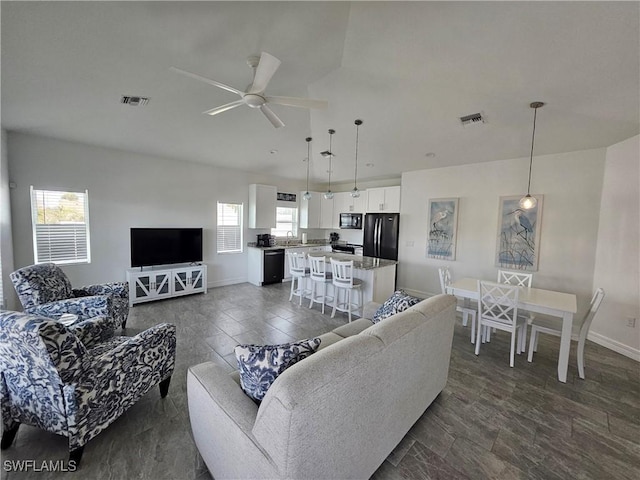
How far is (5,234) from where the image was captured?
3398 mm

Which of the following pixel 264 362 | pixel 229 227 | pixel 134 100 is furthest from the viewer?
pixel 229 227

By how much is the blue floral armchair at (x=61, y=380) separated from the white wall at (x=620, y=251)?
218 inches

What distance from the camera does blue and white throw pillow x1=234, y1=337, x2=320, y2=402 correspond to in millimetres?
1351

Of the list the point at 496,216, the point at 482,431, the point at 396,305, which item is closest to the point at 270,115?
Answer: the point at 396,305

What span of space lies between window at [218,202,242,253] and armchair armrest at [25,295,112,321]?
3.28 meters

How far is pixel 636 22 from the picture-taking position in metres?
1.94

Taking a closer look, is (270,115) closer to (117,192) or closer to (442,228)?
(117,192)

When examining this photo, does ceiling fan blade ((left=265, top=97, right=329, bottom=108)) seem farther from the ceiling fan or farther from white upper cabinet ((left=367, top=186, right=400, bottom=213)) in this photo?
white upper cabinet ((left=367, top=186, right=400, bottom=213))

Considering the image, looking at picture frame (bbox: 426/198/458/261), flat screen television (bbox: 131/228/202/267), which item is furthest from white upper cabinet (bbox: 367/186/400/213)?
flat screen television (bbox: 131/228/202/267)

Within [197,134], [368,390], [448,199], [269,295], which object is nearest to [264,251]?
[269,295]

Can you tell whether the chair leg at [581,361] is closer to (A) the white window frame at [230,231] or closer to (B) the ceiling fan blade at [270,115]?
(B) the ceiling fan blade at [270,115]

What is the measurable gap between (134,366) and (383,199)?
571 cm

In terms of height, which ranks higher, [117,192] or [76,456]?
[117,192]

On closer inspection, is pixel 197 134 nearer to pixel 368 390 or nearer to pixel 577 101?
pixel 368 390
